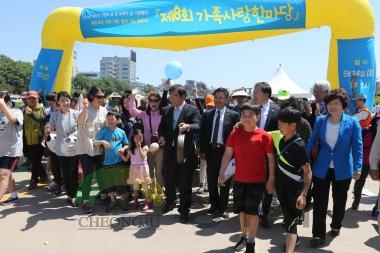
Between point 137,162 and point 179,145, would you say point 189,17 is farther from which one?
point 179,145

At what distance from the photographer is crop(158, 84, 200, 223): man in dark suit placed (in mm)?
4648

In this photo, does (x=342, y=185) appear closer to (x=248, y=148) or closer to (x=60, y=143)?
(x=248, y=148)

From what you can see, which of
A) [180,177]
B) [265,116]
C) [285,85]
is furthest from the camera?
[285,85]

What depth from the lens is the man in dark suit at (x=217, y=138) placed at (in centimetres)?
468

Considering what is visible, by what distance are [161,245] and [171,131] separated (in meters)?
1.60

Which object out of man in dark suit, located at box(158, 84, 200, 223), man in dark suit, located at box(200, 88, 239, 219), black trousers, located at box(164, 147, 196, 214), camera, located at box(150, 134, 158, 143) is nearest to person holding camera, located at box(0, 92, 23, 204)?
camera, located at box(150, 134, 158, 143)

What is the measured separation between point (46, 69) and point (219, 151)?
5.83 metres

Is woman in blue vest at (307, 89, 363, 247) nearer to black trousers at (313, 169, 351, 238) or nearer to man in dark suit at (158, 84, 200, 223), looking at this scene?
black trousers at (313, 169, 351, 238)

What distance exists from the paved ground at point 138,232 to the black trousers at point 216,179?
0.23 m

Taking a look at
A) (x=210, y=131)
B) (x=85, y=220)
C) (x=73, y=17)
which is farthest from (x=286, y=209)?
(x=73, y=17)

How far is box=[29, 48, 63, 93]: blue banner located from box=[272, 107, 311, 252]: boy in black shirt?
22.6 ft

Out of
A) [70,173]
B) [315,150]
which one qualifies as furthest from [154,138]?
[315,150]

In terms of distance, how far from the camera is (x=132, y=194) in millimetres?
5520

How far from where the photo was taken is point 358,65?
7582 millimetres
